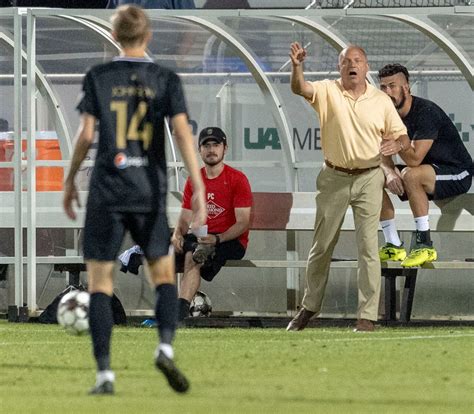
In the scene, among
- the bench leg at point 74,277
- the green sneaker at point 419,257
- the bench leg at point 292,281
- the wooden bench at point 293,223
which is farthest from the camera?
the bench leg at point 292,281

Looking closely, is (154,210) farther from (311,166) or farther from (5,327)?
(311,166)

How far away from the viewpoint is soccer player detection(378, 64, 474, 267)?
12273 mm

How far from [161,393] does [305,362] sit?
178cm

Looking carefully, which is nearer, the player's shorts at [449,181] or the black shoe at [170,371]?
the black shoe at [170,371]

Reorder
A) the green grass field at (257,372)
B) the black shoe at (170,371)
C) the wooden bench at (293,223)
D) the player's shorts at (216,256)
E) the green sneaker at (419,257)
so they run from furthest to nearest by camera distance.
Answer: the wooden bench at (293,223), the player's shorts at (216,256), the green sneaker at (419,257), the black shoe at (170,371), the green grass field at (257,372)

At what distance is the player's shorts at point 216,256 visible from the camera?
41.3ft

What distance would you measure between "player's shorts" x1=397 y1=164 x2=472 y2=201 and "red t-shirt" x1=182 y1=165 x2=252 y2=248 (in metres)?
1.27

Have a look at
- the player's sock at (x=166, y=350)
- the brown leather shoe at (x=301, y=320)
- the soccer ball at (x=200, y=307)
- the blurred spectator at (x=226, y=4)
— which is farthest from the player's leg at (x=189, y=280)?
the blurred spectator at (x=226, y=4)

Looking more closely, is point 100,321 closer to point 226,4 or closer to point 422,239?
point 422,239

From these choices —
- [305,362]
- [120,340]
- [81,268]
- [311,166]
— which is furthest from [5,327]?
[305,362]

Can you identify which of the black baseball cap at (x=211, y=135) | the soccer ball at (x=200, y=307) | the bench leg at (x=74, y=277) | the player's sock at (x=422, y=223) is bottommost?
the soccer ball at (x=200, y=307)

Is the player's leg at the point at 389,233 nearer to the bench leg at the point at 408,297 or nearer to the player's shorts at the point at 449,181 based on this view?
the player's shorts at the point at 449,181

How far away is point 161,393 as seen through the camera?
22.9 ft

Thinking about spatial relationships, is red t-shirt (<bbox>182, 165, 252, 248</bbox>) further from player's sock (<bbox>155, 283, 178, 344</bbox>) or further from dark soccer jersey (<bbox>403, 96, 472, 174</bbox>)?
player's sock (<bbox>155, 283, 178, 344</bbox>)
